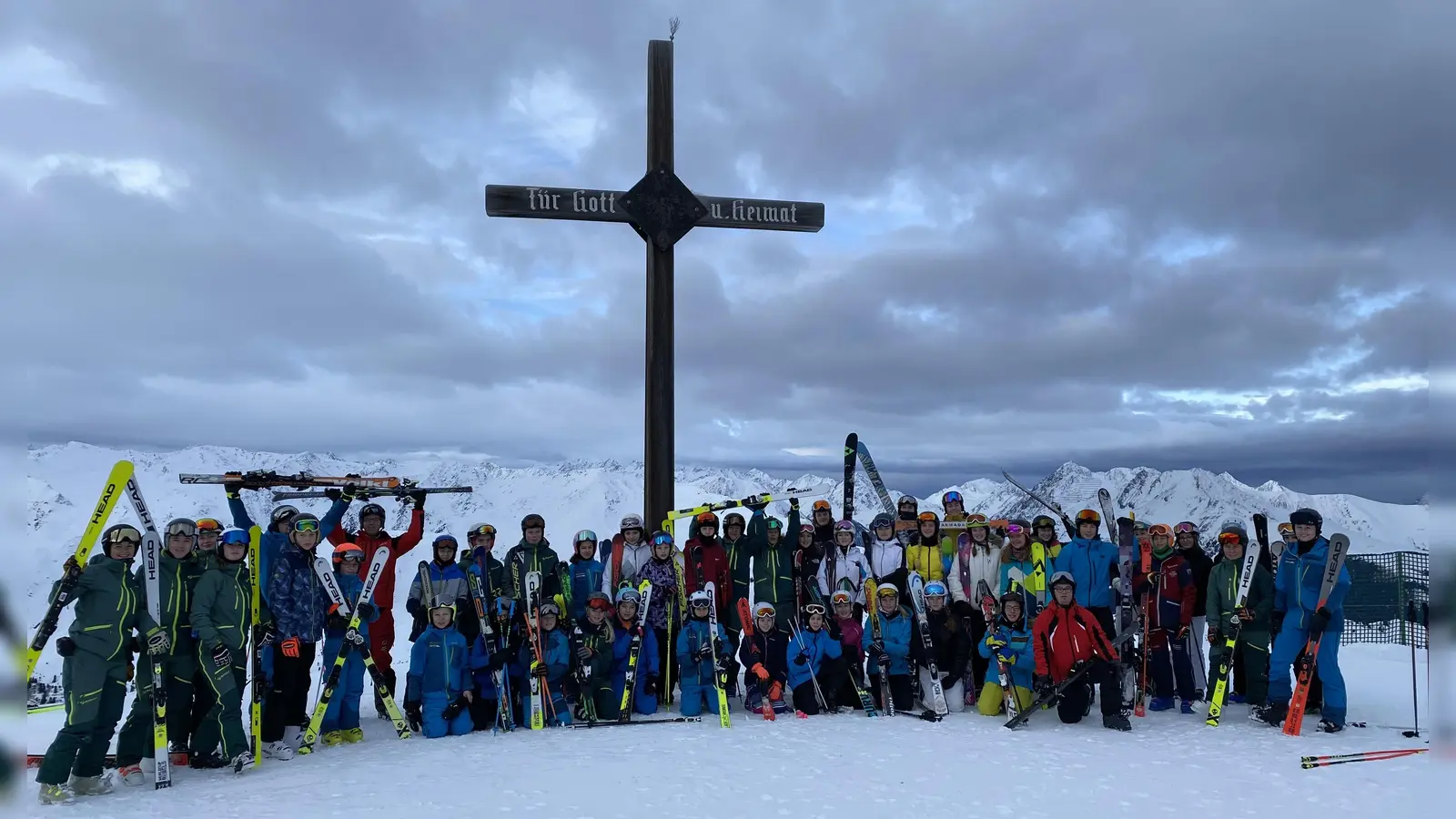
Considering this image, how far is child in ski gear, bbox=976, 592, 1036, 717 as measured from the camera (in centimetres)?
808

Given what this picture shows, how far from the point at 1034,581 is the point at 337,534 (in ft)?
23.1

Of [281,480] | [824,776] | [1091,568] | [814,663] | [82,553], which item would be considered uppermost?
[281,480]

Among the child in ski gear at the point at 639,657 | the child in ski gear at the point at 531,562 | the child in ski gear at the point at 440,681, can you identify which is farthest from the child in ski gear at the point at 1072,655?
the child in ski gear at the point at 440,681

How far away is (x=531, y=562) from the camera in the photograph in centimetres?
839

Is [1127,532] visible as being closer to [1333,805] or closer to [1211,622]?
[1211,622]

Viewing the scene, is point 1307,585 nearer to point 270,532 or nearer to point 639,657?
point 639,657

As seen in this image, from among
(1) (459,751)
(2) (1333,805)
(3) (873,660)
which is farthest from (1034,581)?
(1) (459,751)

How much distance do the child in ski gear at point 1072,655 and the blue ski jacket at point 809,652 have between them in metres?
1.92

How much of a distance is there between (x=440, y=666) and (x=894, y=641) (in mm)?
4308

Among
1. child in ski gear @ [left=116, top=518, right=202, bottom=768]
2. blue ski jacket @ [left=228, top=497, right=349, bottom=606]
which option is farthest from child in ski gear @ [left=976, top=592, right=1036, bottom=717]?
child in ski gear @ [left=116, top=518, right=202, bottom=768]

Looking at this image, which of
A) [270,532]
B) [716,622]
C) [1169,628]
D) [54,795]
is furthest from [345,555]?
[1169,628]

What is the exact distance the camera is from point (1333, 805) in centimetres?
530

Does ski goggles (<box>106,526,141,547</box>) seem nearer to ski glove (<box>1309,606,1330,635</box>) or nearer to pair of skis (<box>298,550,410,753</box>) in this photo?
pair of skis (<box>298,550,410,753</box>)

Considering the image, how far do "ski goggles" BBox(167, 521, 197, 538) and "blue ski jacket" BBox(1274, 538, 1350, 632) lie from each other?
9.32 m
